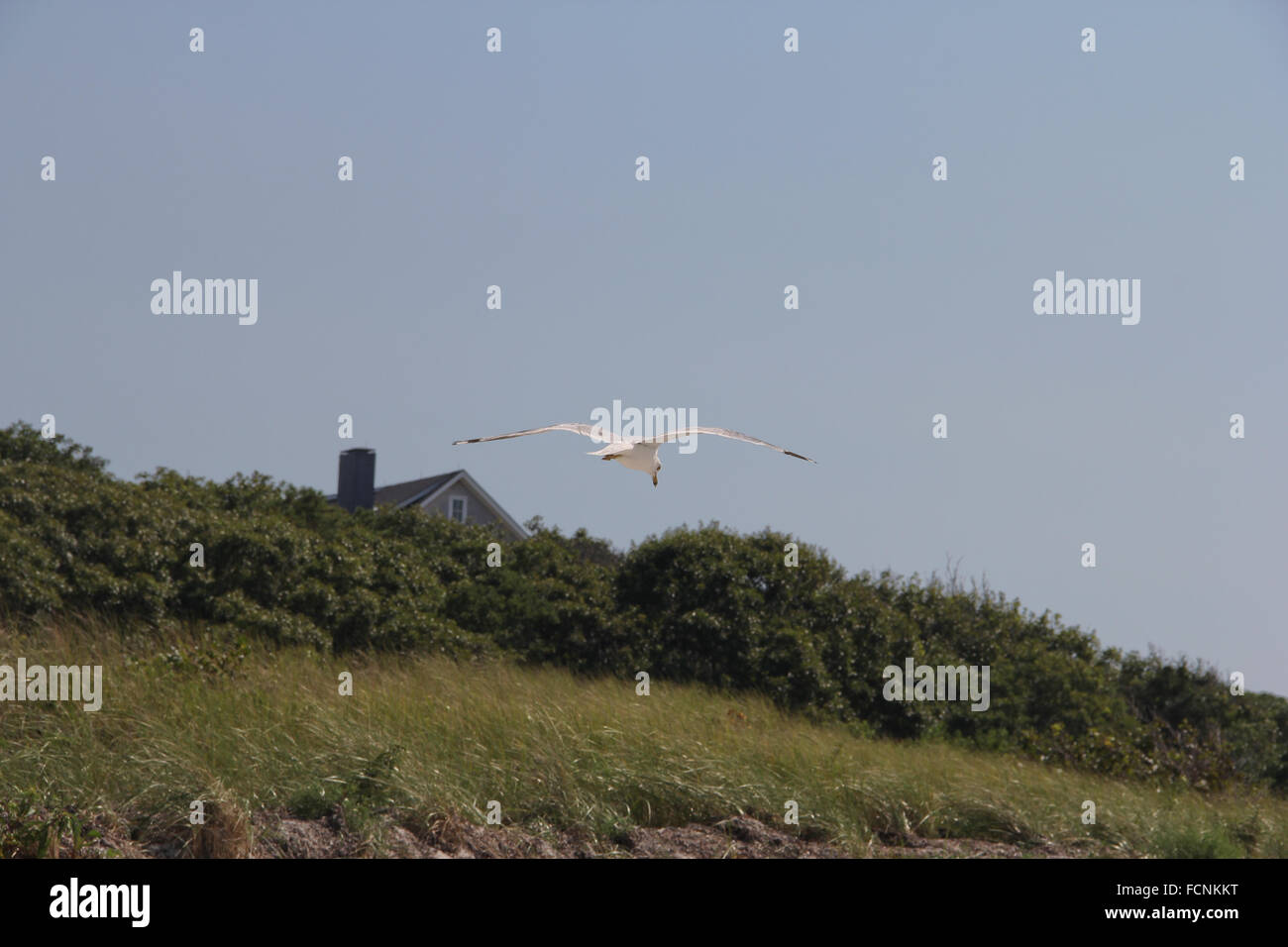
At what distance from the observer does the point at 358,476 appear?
27.8 m

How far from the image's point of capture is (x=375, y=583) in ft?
46.3

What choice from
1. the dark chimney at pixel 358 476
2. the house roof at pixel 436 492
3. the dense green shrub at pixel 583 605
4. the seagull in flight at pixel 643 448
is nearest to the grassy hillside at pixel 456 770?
the dense green shrub at pixel 583 605

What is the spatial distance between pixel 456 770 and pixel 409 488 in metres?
24.3

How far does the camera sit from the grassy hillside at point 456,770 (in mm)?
8016

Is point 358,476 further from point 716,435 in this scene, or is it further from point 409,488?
point 716,435

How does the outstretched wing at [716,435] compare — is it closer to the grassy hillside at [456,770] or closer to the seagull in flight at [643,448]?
the seagull in flight at [643,448]

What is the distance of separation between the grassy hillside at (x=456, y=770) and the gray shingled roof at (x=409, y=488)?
1946cm

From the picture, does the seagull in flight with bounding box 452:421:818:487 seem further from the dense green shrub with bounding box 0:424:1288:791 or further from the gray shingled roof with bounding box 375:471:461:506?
the gray shingled roof with bounding box 375:471:461:506

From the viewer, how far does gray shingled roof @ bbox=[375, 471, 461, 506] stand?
31.7 meters

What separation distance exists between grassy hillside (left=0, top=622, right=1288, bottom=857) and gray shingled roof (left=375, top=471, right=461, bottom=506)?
63.9 feet

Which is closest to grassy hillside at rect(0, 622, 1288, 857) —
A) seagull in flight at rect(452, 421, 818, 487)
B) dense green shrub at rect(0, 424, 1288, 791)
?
dense green shrub at rect(0, 424, 1288, 791)

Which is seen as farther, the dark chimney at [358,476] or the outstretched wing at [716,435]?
the dark chimney at [358,476]
